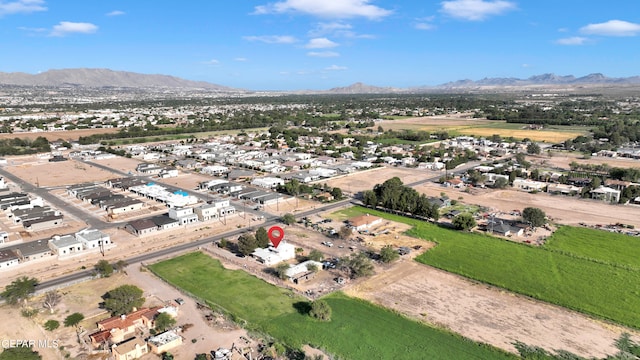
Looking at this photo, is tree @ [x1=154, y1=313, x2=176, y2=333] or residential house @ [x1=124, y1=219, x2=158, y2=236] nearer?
tree @ [x1=154, y1=313, x2=176, y2=333]

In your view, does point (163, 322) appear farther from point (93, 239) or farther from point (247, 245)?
point (93, 239)

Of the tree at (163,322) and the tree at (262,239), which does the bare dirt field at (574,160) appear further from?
the tree at (163,322)

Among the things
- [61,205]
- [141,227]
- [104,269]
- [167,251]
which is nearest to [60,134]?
[61,205]

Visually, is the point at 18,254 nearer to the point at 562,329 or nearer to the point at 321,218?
the point at 321,218

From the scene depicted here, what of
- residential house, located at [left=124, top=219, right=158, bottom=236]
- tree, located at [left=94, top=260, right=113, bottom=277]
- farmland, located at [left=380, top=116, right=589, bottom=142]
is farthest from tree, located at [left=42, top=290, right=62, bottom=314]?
farmland, located at [left=380, top=116, right=589, bottom=142]

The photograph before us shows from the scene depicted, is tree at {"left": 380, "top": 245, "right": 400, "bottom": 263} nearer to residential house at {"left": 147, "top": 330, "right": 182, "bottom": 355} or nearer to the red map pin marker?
the red map pin marker

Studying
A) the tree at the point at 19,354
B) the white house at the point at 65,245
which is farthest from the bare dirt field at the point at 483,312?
the white house at the point at 65,245
